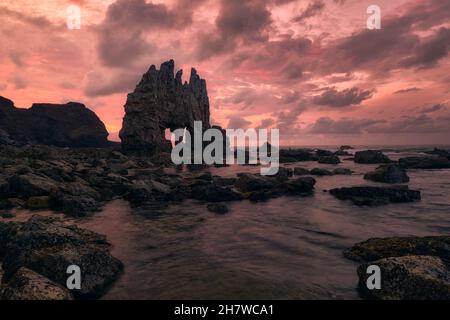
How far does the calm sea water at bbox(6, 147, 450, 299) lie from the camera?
31.4ft

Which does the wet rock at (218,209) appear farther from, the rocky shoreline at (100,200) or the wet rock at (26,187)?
the wet rock at (26,187)

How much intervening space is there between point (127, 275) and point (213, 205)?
12.1 metres

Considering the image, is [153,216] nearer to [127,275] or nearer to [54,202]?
[54,202]

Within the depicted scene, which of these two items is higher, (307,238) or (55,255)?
(55,255)

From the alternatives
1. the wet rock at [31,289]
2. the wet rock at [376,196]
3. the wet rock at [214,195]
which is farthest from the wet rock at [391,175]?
the wet rock at [31,289]

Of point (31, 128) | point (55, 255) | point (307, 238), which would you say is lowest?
point (307, 238)

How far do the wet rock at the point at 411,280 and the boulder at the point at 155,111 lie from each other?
74.6 meters

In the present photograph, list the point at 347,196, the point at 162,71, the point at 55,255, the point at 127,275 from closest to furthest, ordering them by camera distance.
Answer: the point at 55,255 < the point at 127,275 < the point at 347,196 < the point at 162,71

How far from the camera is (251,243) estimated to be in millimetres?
14578

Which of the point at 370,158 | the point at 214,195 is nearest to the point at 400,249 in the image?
the point at 214,195

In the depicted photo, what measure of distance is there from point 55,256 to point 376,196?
76.9ft

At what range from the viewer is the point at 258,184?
3028cm

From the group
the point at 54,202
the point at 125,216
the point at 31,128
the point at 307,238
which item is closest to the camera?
the point at 307,238
